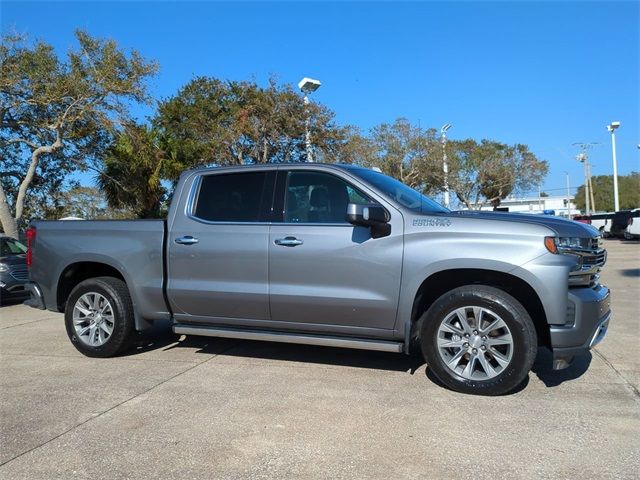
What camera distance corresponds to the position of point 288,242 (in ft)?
16.5

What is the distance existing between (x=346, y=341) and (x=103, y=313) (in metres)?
2.79

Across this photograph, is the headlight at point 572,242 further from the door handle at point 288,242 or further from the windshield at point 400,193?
the door handle at point 288,242

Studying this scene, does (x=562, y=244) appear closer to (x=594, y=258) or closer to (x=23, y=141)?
(x=594, y=258)

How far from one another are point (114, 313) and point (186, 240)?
1.20 m

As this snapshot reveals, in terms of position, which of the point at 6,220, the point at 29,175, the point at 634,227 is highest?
the point at 29,175

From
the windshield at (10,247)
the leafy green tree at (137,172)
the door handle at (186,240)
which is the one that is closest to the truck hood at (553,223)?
the door handle at (186,240)

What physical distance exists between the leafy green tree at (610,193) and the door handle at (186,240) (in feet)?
244

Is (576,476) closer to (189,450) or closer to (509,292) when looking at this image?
(509,292)

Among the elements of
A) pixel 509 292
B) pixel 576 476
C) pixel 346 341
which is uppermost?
pixel 509 292

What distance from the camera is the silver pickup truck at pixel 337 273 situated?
4355 millimetres

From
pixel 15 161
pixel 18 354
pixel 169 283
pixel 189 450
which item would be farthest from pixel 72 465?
pixel 15 161

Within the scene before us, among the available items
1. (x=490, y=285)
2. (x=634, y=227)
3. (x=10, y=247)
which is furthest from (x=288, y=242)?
(x=634, y=227)

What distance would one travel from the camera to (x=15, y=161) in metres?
21.4

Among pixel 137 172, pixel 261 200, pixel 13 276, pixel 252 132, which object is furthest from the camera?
pixel 252 132
